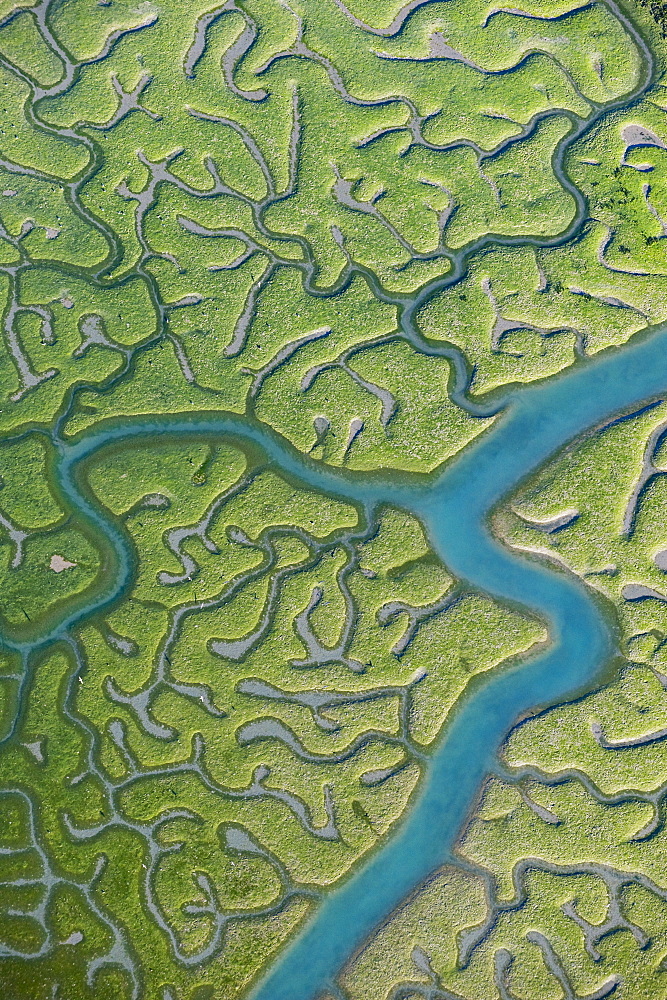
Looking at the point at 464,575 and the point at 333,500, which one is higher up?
the point at 333,500

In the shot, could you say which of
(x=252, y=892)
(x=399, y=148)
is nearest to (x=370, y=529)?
(x=252, y=892)

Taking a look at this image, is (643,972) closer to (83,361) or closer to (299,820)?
(299,820)

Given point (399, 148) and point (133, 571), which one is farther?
point (399, 148)

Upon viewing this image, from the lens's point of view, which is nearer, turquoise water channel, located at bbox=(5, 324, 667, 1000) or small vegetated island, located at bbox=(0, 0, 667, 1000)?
Answer: small vegetated island, located at bbox=(0, 0, 667, 1000)

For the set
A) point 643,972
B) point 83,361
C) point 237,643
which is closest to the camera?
point 643,972

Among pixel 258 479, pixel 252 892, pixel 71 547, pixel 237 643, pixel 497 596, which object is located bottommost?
pixel 252 892

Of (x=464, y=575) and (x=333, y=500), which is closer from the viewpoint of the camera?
(x=464, y=575)
